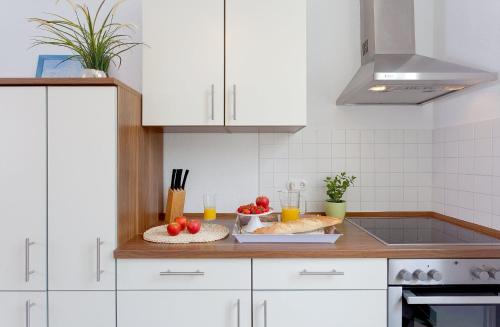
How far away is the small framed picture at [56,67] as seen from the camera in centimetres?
213

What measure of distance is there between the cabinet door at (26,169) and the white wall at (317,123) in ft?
2.72

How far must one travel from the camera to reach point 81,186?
149 cm

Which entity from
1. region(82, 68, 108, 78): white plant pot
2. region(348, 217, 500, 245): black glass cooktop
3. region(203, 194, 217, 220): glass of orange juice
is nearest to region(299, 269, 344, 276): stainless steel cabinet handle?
region(348, 217, 500, 245): black glass cooktop

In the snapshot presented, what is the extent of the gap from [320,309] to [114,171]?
105 cm

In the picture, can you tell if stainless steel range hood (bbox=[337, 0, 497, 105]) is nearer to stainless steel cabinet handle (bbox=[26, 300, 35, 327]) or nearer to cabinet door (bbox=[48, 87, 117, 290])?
cabinet door (bbox=[48, 87, 117, 290])

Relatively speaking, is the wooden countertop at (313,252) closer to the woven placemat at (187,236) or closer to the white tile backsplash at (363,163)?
the woven placemat at (187,236)

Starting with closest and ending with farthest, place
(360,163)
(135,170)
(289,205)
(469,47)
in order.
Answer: (135,170)
(469,47)
(289,205)
(360,163)

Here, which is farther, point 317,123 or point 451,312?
point 317,123

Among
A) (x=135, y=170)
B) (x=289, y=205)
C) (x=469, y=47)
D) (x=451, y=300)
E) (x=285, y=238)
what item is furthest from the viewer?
(x=289, y=205)

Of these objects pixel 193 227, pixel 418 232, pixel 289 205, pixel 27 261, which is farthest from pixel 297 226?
pixel 27 261

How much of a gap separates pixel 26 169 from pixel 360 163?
1.81 meters

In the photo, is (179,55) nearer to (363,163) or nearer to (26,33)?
(26,33)

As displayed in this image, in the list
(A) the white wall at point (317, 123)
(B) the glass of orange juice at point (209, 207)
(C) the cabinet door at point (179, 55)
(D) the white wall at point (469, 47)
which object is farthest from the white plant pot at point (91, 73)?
(D) the white wall at point (469, 47)

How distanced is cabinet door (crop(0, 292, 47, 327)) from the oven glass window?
1525 mm
